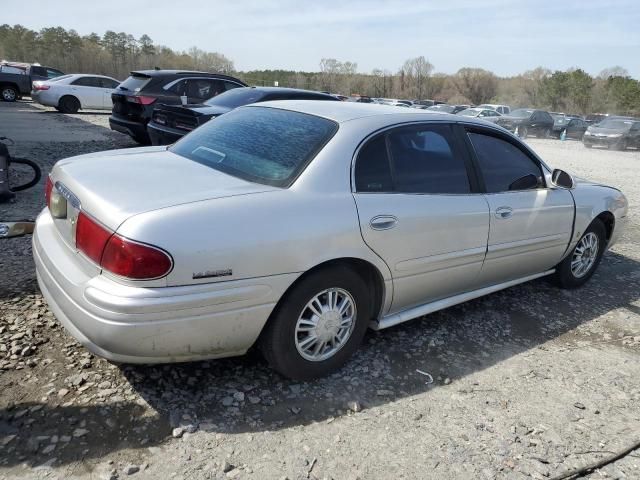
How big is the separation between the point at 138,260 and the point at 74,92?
19079mm

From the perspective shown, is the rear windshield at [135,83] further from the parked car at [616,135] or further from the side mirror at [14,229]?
the parked car at [616,135]

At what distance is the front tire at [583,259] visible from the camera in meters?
4.54

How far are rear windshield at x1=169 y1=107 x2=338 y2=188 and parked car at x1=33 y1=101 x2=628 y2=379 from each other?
0.04 ft

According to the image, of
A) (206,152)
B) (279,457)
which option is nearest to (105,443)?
(279,457)

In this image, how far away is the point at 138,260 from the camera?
86.0 inches

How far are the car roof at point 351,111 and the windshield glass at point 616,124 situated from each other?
22888 mm

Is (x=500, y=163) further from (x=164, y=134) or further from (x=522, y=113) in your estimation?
(x=522, y=113)

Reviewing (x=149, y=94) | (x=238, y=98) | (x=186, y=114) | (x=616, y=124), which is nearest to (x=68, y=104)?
(x=149, y=94)

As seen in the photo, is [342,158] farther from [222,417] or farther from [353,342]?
[222,417]

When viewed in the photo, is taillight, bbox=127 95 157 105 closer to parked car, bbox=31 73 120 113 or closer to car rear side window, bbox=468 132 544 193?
car rear side window, bbox=468 132 544 193

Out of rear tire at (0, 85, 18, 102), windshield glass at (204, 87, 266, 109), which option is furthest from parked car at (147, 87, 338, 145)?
rear tire at (0, 85, 18, 102)

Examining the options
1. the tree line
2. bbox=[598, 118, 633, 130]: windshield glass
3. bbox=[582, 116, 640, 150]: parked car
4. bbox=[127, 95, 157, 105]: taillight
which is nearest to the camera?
bbox=[127, 95, 157, 105]: taillight

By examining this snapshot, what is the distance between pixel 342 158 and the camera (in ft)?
9.32

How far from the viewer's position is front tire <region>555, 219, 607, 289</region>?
14.9 ft
